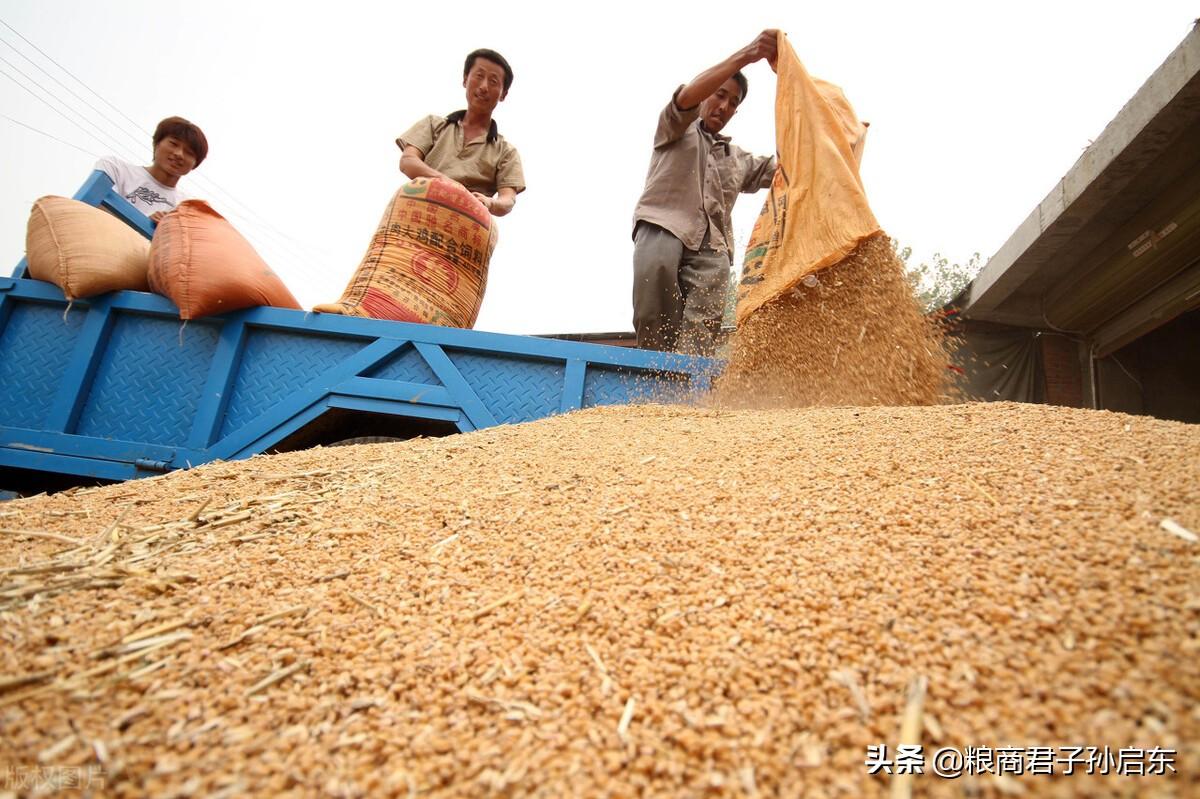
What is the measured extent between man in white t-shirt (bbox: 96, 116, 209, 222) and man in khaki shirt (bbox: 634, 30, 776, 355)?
2958 millimetres

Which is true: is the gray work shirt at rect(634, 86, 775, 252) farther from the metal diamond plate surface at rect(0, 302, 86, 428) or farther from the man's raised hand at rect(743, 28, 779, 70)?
the metal diamond plate surface at rect(0, 302, 86, 428)

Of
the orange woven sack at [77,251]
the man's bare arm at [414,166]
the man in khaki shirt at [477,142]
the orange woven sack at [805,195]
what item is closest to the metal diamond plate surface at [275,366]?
the orange woven sack at [77,251]

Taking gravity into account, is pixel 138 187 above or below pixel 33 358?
above

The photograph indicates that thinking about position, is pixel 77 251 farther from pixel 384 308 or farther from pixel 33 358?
pixel 384 308

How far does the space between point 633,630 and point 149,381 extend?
2.84 metres

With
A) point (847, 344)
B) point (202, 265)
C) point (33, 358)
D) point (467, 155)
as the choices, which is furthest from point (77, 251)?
point (847, 344)

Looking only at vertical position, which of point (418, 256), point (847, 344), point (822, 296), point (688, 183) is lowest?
point (847, 344)

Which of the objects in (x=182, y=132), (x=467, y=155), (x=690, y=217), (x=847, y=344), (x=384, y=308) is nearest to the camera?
(x=847, y=344)

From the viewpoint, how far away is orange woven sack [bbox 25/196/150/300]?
8.48 ft

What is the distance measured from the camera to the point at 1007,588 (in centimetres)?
76

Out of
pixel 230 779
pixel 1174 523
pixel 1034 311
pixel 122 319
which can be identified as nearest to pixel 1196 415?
pixel 1034 311

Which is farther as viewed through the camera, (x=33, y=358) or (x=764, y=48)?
(x=764, y=48)

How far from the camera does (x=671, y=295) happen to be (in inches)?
119

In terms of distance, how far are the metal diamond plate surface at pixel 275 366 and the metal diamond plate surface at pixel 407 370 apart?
Answer: 17cm
